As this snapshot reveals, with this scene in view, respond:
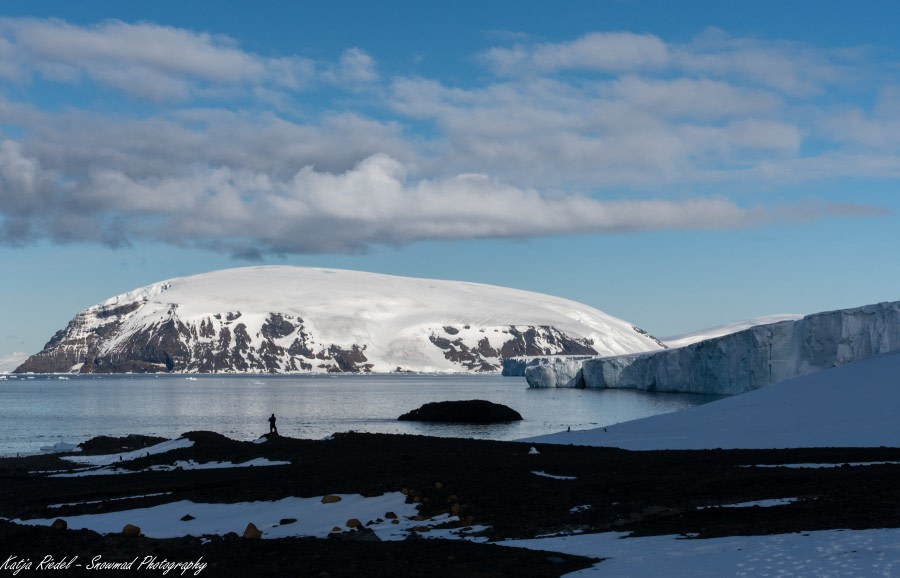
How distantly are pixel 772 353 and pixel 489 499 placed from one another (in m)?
73.8

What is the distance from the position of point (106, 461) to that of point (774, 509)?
29.0m

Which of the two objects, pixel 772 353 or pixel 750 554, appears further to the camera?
pixel 772 353

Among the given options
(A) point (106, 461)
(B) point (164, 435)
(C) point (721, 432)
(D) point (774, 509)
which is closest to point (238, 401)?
(B) point (164, 435)

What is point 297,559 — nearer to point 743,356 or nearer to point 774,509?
point 774,509

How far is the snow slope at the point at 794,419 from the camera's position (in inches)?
1245

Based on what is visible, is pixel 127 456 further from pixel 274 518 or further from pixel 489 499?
pixel 489 499

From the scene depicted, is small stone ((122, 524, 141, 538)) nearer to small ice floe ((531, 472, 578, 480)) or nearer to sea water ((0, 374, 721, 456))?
small ice floe ((531, 472, 578, 480))

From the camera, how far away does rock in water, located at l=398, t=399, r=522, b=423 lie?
68.4 meters

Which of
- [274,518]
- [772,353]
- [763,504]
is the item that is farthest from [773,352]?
[274,518]

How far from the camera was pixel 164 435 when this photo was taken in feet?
186

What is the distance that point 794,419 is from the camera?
34906mm

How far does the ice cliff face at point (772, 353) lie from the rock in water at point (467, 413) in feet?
90.3

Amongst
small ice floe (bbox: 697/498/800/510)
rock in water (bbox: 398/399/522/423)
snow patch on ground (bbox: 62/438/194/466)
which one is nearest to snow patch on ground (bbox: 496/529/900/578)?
small ice floe (bbox: 697/498/800/510)

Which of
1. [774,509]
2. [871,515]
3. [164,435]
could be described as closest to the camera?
[871,515]
